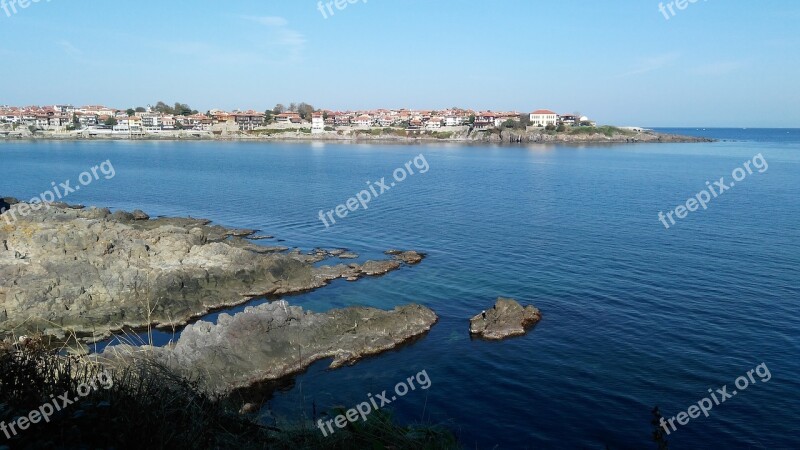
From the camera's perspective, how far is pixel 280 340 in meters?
19.2

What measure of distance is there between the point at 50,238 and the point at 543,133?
476ft

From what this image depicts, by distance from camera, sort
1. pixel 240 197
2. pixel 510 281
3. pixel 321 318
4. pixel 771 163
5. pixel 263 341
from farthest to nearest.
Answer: pixel 771 163
pixel 240 197
pixel 510 281
pixel 321 318
pixel 263 341

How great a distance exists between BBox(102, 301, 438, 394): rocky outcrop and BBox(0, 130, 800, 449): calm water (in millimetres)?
867

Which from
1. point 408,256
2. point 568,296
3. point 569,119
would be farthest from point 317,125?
point 568,296

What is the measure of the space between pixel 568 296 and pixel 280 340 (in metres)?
13.1

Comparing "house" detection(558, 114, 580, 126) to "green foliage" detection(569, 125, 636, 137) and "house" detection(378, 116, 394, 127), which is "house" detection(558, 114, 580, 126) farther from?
"house" detection(378, 116, 394, 127)

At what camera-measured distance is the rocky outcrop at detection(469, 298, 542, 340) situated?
21344 mm

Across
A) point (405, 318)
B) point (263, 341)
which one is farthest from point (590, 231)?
point (263, 341)

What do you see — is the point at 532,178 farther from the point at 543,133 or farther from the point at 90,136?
the point at 90,136

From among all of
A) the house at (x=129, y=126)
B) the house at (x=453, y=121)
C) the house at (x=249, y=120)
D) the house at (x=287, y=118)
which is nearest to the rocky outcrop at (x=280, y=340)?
the house at (x=453, y=121)

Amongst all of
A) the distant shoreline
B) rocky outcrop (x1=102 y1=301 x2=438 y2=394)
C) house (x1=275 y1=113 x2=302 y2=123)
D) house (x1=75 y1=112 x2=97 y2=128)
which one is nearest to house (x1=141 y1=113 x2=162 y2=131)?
the distant shoreline

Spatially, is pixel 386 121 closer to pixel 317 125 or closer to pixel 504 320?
pixel 317 125

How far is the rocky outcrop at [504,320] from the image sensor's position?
21344 mm

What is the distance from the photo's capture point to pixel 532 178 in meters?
70.9
